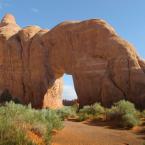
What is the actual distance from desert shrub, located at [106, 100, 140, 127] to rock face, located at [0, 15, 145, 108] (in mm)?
4895

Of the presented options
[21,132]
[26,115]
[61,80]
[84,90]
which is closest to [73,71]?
[84,90]

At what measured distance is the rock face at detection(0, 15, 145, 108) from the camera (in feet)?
85.4

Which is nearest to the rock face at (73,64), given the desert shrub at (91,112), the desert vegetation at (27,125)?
the desert shrub at (91,112)

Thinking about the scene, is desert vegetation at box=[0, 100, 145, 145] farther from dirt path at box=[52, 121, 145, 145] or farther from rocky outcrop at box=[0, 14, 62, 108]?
rocky outcrop at box=[0, 14, 62, 108]

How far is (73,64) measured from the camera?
29.4 m

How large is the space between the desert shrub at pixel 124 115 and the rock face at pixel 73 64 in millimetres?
4895

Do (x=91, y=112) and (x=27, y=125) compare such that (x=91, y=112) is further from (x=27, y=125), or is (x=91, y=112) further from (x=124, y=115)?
(x=27, y=125)

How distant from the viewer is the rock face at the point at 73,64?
85.4 ft

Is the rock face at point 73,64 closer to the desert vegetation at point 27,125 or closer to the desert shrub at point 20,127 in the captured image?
the desert vegetation at point 27,125

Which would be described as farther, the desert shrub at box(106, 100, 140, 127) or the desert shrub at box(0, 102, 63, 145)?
the desert shrub at box(106, 100, 140, 127)

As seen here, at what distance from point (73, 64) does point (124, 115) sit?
1195cm

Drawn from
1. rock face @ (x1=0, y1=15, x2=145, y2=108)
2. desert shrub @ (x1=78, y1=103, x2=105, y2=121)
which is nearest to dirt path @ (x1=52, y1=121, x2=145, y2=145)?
desert shrub @ (x1=78, y1=103, x2=105, y2=121)

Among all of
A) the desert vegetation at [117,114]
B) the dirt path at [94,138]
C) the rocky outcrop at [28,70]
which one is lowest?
the dirt path at [94,138]

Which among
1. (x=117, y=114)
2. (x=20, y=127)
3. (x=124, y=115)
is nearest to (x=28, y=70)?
(x=117, y=114)
